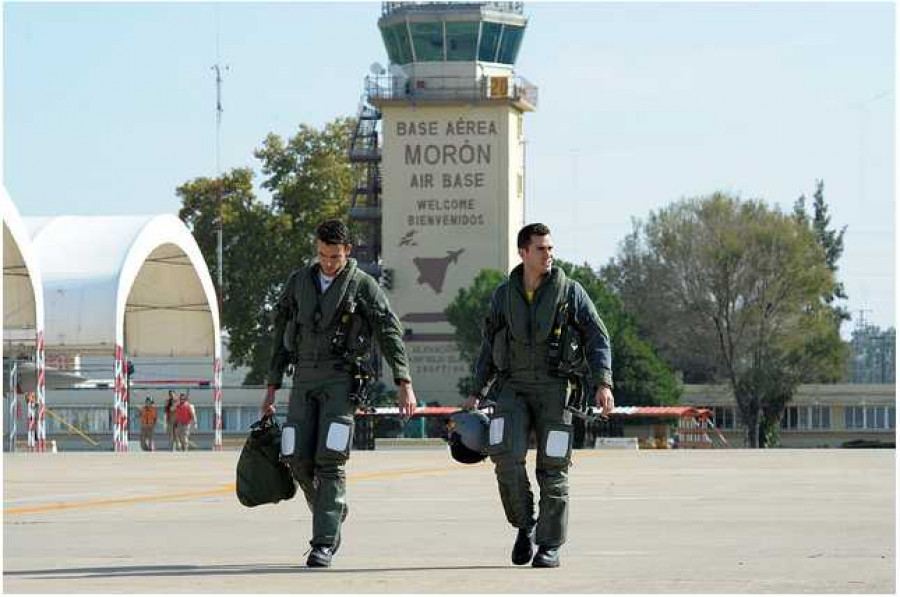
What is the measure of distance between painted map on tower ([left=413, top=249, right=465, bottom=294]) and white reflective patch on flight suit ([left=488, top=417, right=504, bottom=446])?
8853 cm

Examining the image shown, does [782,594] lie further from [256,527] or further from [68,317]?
[68,317]

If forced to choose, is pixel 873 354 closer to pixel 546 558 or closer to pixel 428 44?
pixel 428 44

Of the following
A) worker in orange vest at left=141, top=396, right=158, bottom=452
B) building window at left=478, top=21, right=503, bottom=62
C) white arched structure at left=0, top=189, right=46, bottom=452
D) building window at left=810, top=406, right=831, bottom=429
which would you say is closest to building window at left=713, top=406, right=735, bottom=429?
building window at left=810, top=406, right=831, bottom=429

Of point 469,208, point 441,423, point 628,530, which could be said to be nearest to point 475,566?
point 628,530

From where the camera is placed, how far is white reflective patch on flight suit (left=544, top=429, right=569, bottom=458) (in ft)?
39.0

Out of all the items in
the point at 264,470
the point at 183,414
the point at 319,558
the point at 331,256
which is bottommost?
the point at 183,414

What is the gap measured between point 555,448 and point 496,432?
0.38m

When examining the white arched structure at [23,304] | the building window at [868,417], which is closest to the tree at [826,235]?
the building window at [868,417]

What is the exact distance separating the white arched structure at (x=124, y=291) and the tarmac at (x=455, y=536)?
3093 centimetres

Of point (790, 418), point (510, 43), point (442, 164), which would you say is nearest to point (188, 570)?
point (442, 164)

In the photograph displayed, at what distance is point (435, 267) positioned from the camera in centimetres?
10088

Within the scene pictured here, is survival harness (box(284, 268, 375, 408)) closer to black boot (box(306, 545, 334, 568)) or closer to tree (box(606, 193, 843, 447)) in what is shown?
black boot (box(306, 545, 334, 568))

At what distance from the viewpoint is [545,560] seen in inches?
457

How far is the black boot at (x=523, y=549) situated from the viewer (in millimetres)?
11828
